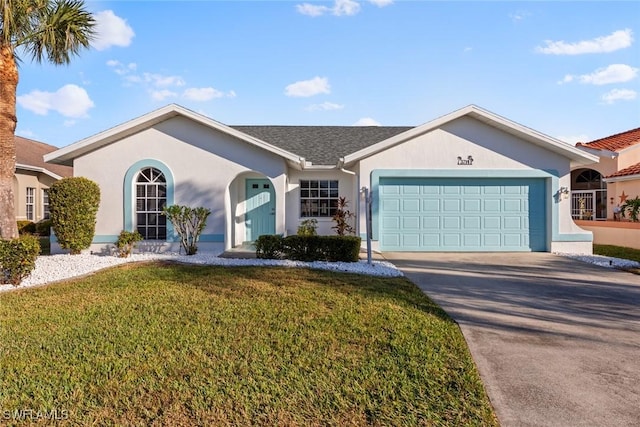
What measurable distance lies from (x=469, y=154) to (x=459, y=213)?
6.59ft

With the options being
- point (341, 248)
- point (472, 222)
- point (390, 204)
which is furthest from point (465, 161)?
point (341, 248)

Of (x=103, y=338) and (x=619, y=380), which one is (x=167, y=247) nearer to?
(x=103, y=338)

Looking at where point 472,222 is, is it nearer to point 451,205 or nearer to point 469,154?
point 451,205

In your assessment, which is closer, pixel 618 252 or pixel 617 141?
pixel 618 252

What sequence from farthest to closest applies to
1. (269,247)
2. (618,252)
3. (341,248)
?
(618,252) < (269,247) < (341,248)

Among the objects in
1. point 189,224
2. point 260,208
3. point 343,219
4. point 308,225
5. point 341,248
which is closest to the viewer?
point 341,248

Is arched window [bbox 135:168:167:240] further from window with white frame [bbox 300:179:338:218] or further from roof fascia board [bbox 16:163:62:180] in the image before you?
roof fascia board [bbox 16:163:62:180]

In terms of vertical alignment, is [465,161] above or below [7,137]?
below

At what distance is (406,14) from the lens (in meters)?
10.4

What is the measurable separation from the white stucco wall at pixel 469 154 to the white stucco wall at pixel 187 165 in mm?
3724

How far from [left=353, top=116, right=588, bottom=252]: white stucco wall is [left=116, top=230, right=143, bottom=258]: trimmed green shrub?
7.00 metres

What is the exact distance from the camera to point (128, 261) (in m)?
9.99

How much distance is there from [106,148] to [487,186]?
40.8ft

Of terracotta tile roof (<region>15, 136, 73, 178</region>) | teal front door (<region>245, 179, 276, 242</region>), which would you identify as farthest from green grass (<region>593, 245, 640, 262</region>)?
terracotta tile roof (<region>15, 136, 73, 178</region>)
